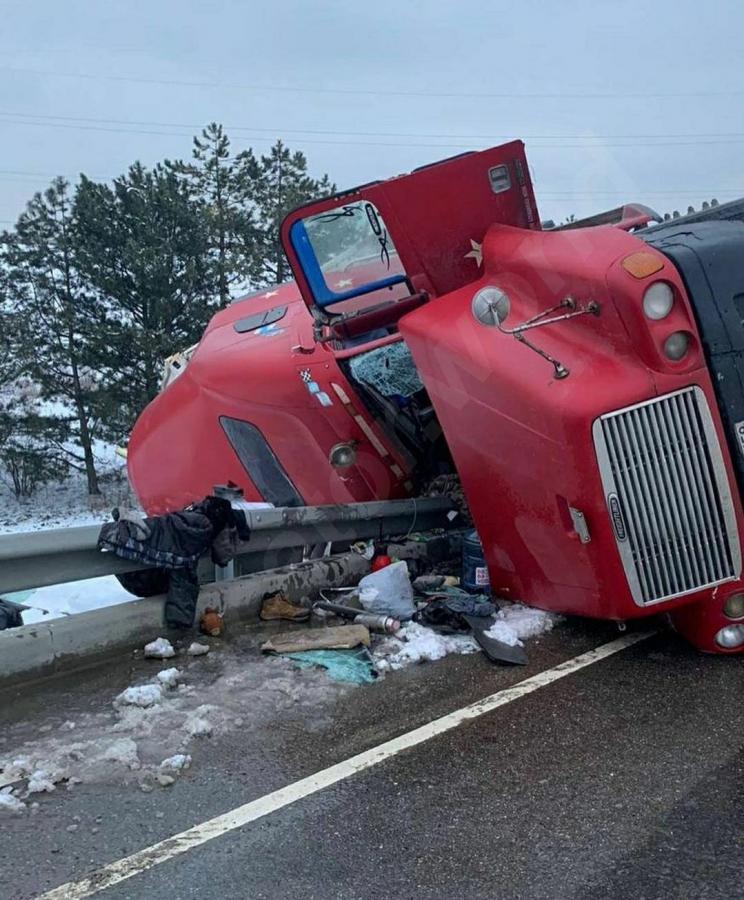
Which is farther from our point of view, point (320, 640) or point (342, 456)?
point (342, 456)

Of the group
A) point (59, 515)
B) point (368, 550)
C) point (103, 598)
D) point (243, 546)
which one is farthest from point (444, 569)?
point (59, 515)

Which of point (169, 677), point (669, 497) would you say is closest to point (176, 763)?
point (169, 677)

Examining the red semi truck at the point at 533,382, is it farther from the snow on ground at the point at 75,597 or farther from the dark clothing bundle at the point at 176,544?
the snow on ground at the point at 75,597

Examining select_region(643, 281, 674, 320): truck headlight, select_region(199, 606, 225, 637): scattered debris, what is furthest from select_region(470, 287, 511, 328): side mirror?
select_region(199, 606, 225, 637): scattered debris

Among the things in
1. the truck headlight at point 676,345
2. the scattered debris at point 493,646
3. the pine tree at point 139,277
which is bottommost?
the scattered debris at point 493,646

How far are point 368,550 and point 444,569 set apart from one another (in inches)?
18.7

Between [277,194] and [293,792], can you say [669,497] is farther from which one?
[277,194]

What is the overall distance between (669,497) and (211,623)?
2.25 meters

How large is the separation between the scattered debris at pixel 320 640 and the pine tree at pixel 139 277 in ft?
60.3

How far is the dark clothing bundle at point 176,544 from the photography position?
3992mm

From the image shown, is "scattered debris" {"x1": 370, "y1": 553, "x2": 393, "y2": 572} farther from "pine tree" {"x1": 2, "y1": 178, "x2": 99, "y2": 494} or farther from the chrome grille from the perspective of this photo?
"pine tree" {"x1": 2, "y1": 178, "x2": 99, "y2": 494}

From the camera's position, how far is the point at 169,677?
143 inches

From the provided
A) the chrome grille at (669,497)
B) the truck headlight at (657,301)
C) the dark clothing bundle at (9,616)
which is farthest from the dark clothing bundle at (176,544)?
the truck headlight at (657,301)

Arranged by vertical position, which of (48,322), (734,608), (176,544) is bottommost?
(734,608)
